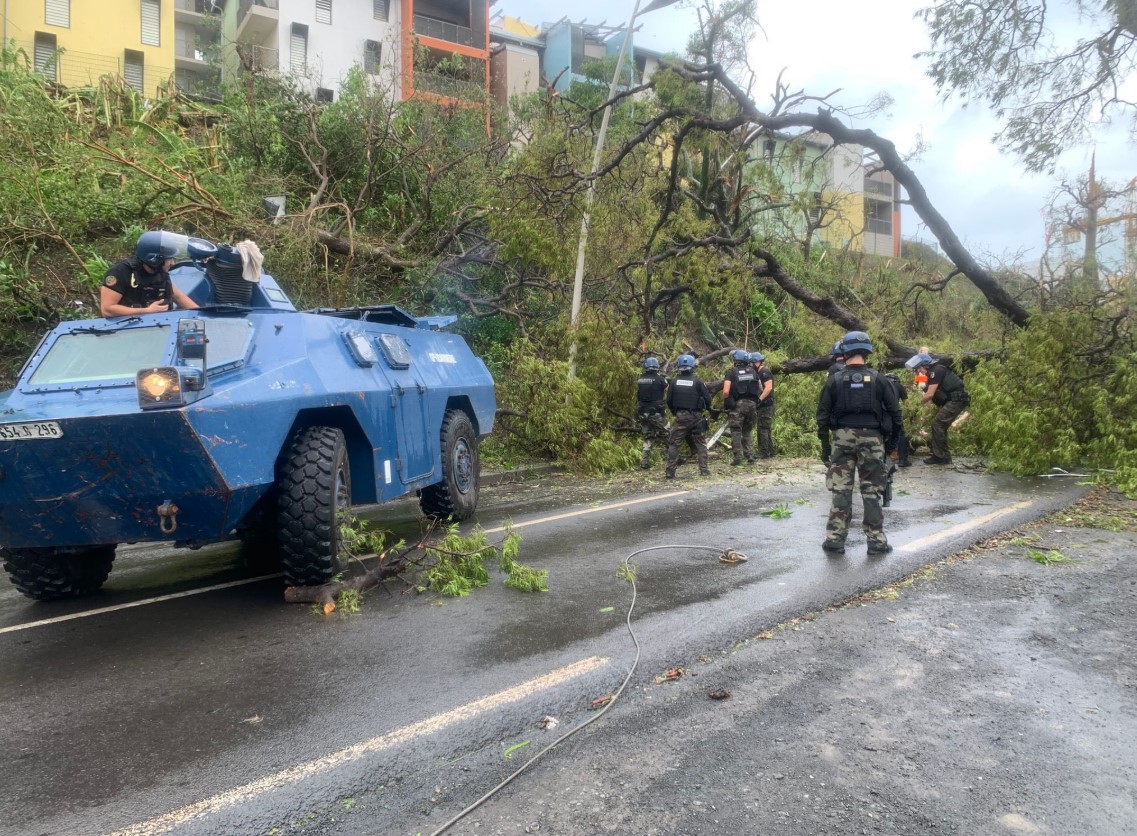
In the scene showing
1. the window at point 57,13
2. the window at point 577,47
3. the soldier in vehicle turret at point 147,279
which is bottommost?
the soldier in vehicle turret at point 147,279

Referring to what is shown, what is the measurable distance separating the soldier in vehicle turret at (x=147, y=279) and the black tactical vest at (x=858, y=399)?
5.13 m

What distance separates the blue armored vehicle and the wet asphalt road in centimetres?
59

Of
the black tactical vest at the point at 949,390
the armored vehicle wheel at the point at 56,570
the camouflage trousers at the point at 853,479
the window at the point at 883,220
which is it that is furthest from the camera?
the window at the point at 883,220

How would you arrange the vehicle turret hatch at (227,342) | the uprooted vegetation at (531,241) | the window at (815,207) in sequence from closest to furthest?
1. the vehicle turret hatch at (227,342)
2. the uprooted vegetation at (531,241)
3. the window at (815,207)

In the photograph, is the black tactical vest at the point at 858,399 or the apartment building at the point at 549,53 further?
the apartment building at the point at 549,53

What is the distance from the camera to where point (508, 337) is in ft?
56.8

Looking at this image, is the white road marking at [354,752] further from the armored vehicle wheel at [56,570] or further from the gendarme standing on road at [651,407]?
the gendarme standing on road at [651,407]

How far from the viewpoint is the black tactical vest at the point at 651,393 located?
13133 mm

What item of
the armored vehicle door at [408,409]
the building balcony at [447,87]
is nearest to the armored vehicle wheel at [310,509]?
the armored vehicle door at [408,409]

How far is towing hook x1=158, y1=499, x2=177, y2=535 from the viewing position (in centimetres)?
498

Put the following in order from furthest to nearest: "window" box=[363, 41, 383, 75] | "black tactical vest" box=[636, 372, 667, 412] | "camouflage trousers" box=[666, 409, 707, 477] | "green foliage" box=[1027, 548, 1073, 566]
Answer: "window" box=[363, 41, 383, 75]
"black tactical vest" box=[636, 372, 667, 412]
"camouflage trousers" box=[666, 409, 707, 477]
"green foliage" box=[1027, 548, 1073, 566]

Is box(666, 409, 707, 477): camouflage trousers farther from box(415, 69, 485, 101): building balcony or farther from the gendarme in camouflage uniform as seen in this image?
box(415, 69, 485, 101): building balcony

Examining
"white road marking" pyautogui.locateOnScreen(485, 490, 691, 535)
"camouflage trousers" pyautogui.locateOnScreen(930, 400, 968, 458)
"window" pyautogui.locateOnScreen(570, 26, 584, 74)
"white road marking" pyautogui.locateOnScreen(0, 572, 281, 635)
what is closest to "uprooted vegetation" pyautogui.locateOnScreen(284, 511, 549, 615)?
"white road marking" pyautogui.locateOnScreen(0, 572, 281, 635)

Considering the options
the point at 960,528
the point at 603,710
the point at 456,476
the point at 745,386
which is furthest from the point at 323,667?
the point at 745,386
